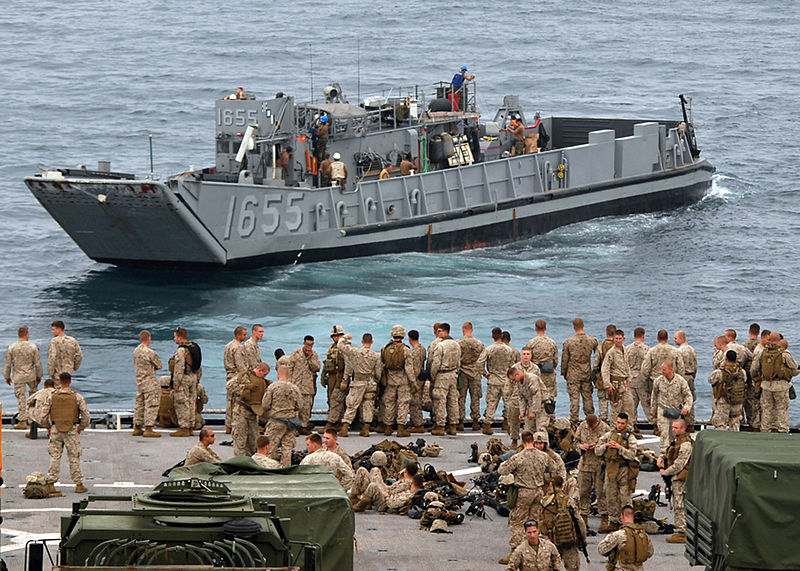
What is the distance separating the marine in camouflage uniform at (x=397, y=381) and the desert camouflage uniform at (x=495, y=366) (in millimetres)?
1099

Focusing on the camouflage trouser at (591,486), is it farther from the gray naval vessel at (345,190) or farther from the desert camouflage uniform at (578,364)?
the gray naval vessel at (345,190)

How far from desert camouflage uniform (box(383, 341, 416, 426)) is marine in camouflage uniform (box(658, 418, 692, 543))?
496cm

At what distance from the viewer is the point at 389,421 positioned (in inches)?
898

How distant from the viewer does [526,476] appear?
17.4m

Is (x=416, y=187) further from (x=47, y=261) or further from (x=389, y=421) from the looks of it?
(x=389, y=421)

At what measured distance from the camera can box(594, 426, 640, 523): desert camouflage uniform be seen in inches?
719

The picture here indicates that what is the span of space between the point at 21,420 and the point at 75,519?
1086 cm

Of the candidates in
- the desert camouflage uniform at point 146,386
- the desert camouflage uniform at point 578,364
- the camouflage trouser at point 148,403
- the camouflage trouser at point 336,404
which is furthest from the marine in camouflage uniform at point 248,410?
the desert camouflage uniform at point 578,364

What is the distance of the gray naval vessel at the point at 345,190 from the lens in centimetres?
3619

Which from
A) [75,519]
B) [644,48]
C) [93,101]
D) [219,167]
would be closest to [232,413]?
[75,519]

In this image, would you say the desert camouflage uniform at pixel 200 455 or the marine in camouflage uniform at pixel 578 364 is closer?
the desert camouflage uniform at pixel 200 455

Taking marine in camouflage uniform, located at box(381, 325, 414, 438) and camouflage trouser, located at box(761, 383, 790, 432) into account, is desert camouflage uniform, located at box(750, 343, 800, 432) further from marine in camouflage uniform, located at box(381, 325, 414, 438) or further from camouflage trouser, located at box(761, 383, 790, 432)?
marine in camouflage uniform, located at box(381, 325, 414, 438)

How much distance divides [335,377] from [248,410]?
2146 millimetres

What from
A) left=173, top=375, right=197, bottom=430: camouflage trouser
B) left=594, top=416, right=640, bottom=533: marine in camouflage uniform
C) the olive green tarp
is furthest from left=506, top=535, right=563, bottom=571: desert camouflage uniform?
left=173, top=375, right=197, bottom=430: camouflage trouser
